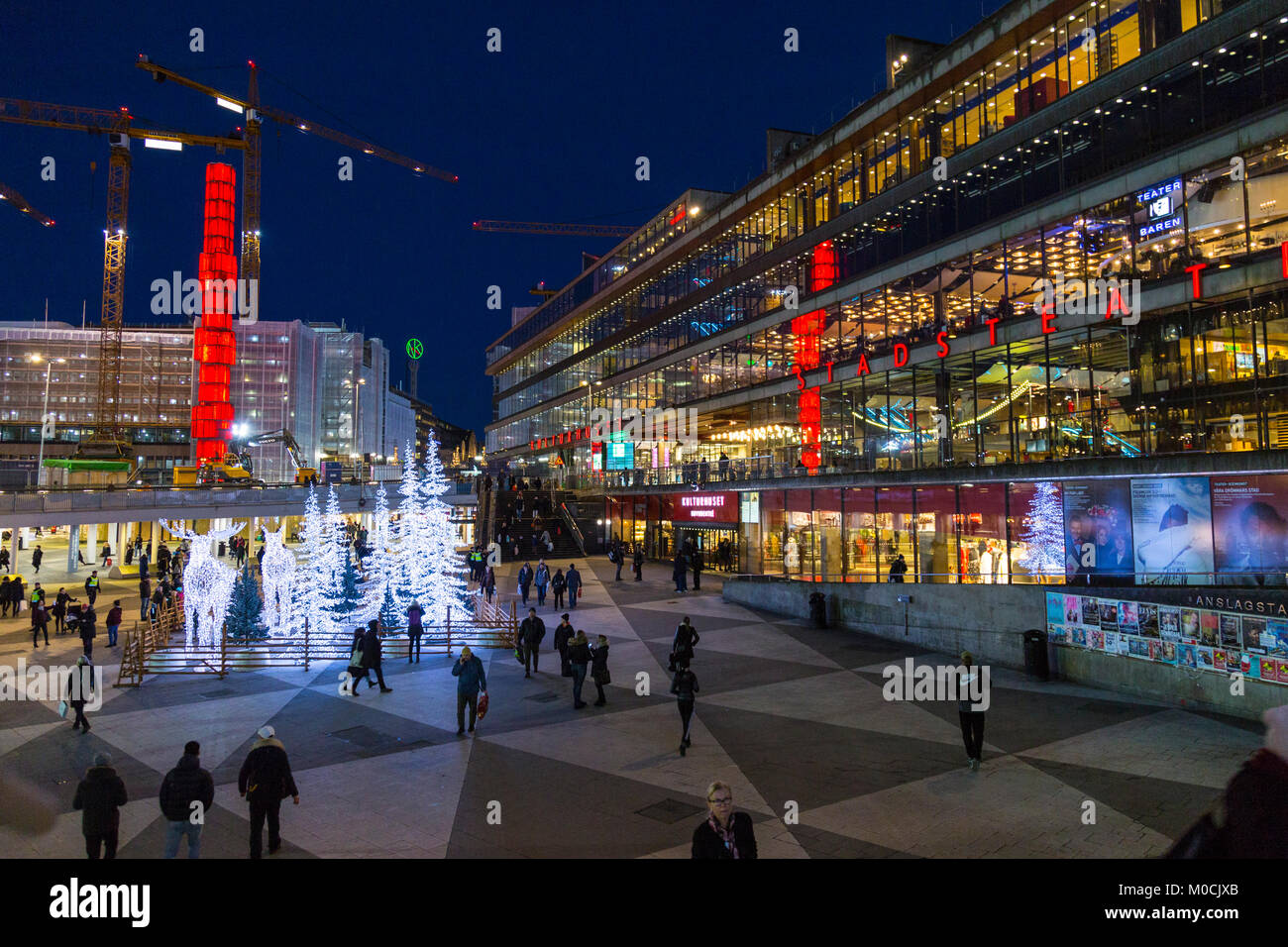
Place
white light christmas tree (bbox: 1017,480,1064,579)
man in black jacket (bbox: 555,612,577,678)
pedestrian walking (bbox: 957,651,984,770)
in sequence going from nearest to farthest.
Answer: pedestrian walking (bbox: 957,651,984,770) → man in black jacket (bbox: 555,612,577,678) → white light christmas tree (bbox: 1017,480,1064,579)

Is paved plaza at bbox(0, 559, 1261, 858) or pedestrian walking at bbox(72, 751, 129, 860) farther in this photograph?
paved plaza at bbox(0, 559, 1261, 858)

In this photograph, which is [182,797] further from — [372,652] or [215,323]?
[215,323]

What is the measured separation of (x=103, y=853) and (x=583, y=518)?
132 ft

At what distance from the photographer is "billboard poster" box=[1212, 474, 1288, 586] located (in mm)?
16750

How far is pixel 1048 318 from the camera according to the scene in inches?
874

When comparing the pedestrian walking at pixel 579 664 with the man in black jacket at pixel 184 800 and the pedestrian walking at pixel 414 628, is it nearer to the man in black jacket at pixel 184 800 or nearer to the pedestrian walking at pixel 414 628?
the pedestrian walking at pixel 414 628

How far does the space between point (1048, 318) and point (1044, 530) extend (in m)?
6.39

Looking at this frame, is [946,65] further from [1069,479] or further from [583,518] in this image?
[583,518]

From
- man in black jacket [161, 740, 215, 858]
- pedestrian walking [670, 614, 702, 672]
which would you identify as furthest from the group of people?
pedestrian walking [670, 614, 702, 672]

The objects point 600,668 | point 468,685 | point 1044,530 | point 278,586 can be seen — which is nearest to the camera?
point 468,685


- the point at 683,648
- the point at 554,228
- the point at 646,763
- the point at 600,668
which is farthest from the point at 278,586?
the point at 554,228

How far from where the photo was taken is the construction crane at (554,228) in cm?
16362

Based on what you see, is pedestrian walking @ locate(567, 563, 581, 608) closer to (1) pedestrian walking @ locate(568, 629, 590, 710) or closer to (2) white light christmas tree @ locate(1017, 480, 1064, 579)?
(1) pedestrian walking @ locate(568, 629, 590, 710)

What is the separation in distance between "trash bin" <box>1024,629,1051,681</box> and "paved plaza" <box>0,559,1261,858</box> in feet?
1.15
